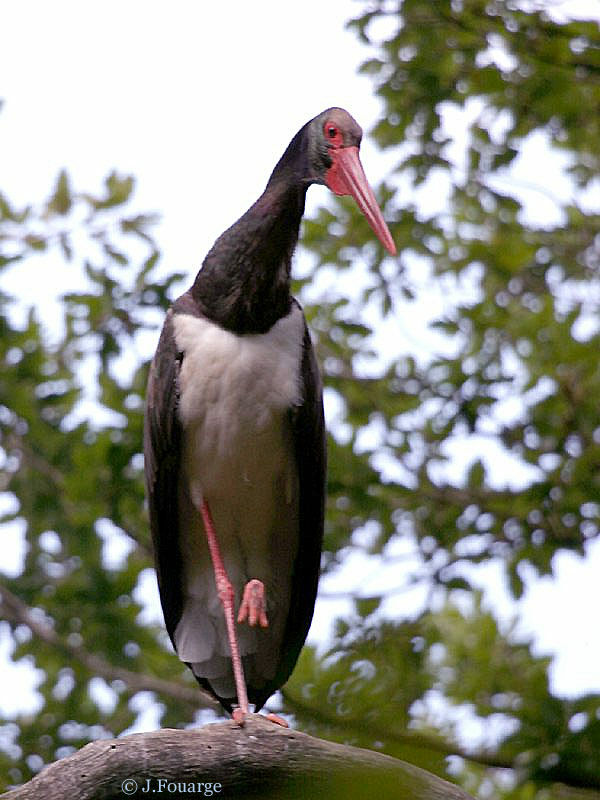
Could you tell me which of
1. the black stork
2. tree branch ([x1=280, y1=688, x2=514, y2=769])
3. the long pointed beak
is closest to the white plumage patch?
the black stork

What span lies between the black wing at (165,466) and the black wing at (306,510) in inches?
20.7

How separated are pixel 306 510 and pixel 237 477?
0.42 m

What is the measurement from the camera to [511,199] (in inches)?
346

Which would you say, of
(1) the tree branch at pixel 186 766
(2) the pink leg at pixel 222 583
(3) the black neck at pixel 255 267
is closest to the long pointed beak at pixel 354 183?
(3) the black neck at pixel 255 267

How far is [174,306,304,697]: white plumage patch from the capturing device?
18.1ft

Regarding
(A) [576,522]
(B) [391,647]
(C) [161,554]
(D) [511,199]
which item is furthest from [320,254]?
(B) [391,647]

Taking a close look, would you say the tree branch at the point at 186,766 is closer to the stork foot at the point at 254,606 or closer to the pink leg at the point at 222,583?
the stork foot at the point at 254,606

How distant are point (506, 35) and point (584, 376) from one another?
2153 millimetres

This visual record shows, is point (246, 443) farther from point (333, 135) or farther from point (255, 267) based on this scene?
point (333, 135)

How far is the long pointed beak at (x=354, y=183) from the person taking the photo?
5551 millimetres

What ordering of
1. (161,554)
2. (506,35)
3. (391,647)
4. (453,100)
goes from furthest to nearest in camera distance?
(453,100)
(506,35)
(161,554)
(391,647)

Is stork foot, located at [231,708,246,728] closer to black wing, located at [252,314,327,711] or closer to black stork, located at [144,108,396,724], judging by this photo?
black stork, located at [144,108,396,724]

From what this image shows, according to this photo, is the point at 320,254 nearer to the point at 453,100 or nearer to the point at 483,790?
the point at 453,100

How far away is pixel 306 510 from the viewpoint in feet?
19.3
